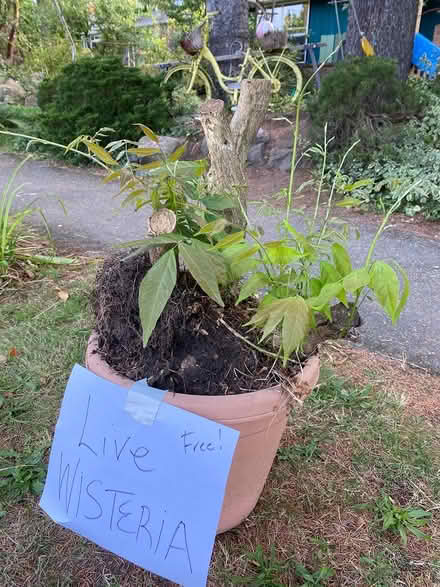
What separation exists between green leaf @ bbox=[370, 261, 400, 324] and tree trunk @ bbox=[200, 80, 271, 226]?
0.40 meters

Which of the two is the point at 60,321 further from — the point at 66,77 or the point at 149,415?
the point at 66,77

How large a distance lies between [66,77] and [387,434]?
6266 millimetres

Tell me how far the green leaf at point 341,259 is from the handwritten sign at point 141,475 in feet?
1.36

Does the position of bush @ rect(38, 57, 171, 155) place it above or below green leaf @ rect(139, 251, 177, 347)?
above

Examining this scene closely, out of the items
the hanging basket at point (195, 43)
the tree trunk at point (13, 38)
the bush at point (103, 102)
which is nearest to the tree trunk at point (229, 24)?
the bush at point (103, 102)

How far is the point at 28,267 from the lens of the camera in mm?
2764

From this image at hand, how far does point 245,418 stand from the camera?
99 centimetres

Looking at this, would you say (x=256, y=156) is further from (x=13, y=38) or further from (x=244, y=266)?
(x=13, y=38)

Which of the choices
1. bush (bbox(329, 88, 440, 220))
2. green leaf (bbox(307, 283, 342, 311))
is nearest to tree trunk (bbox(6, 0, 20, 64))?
bush (bbox(329, 88, 440, 220))

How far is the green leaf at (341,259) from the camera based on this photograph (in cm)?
96

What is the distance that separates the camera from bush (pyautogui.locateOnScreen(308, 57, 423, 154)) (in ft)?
15.5

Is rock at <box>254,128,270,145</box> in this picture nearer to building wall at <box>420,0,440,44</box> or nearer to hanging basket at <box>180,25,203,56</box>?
hanging basket at <box>180,25,203,56</box>

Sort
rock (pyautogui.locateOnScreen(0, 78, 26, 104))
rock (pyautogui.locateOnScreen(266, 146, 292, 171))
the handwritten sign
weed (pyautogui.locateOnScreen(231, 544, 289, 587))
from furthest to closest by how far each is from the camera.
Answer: rock (pyautogui.locateOnScreen(0, 78, 26, 104))
rock (pyautogui.locateOnScreen(266, 146, 292, 171))
weed (pyautogui.locateOnScreen(231, 544, 289, 587))
the handwritten sign

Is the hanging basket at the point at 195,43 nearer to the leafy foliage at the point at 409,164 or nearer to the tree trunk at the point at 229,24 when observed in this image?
the leafy foliage at the point at 409,164
